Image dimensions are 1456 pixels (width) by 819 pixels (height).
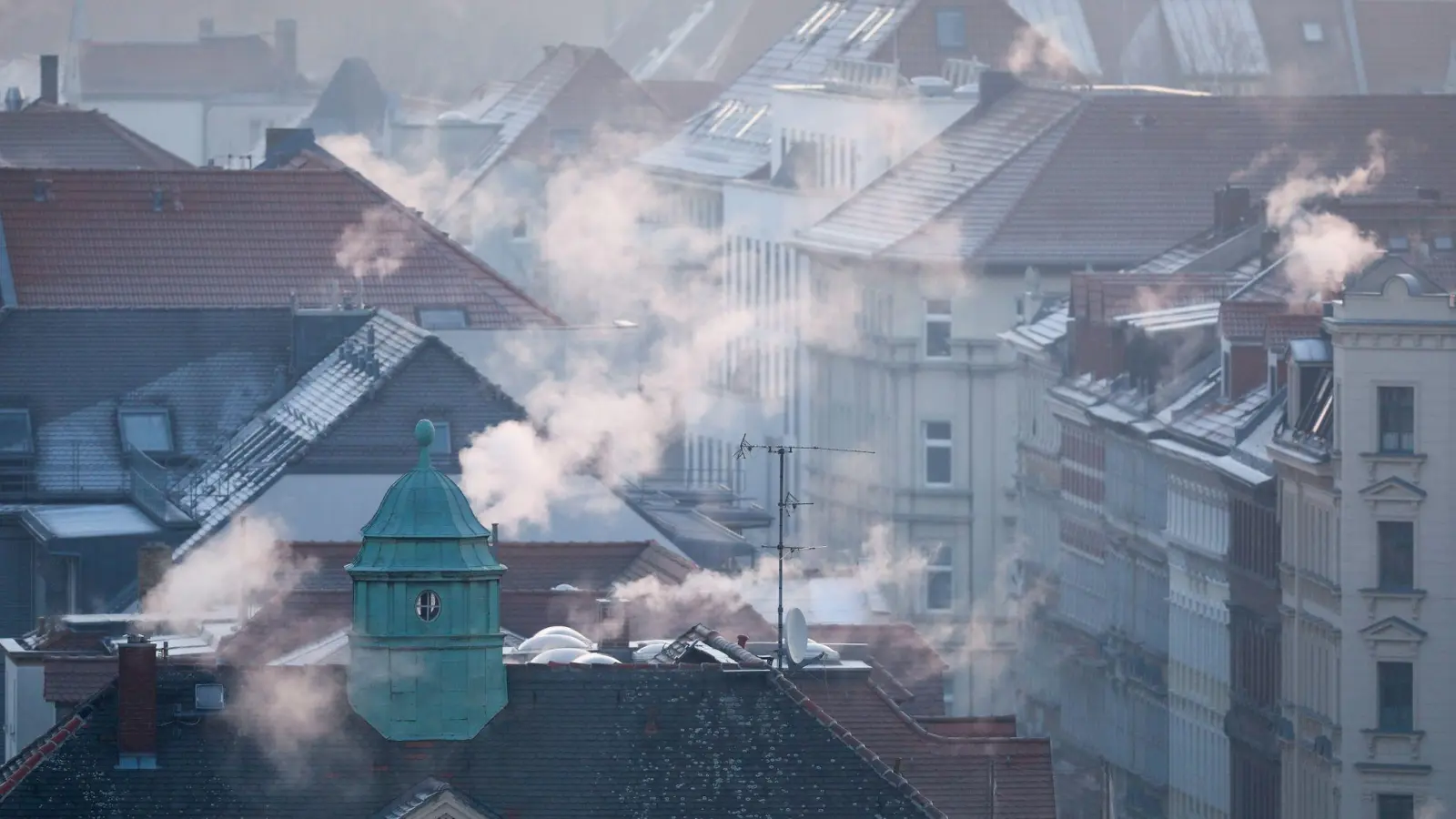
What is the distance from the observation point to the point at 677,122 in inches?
6353

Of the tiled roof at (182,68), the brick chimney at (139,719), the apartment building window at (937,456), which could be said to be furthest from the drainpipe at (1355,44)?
the brick chimney at (139,719)

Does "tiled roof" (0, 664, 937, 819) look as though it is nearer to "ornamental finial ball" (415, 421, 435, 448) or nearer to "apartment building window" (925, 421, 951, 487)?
"ornamental finial ball" (415, 421, 435, 448)

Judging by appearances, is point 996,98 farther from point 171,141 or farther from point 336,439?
point 171,141

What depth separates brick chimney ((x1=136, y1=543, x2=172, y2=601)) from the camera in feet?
243

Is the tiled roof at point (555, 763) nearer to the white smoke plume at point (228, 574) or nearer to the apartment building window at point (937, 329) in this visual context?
the white smoke plume at point (228, 574)

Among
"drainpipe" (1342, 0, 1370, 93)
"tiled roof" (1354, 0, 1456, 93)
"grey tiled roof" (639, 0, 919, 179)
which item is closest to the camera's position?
"grey tiled roof" (639, 0, 919, 179)

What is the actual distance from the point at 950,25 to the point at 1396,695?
5446 centimetres

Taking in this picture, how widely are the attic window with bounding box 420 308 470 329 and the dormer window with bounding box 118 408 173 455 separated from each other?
10.3m

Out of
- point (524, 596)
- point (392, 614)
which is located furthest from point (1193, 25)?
point (392, 614)

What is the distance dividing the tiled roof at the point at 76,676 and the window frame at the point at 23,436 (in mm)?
23544

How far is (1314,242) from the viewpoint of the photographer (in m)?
94.4

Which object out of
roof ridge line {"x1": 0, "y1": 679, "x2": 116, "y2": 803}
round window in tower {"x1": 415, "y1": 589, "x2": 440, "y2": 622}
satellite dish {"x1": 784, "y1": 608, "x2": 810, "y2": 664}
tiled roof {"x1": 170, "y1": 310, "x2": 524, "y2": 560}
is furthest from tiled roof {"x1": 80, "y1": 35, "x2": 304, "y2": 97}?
roof ridge line {"x1": 0, "y1": 679, "x2": 116, "y2": 803}

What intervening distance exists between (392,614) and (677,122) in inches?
4309

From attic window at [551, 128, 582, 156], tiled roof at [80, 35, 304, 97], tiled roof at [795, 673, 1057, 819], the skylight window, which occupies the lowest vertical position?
tiled roof at [795, 673, 1057, 819]
